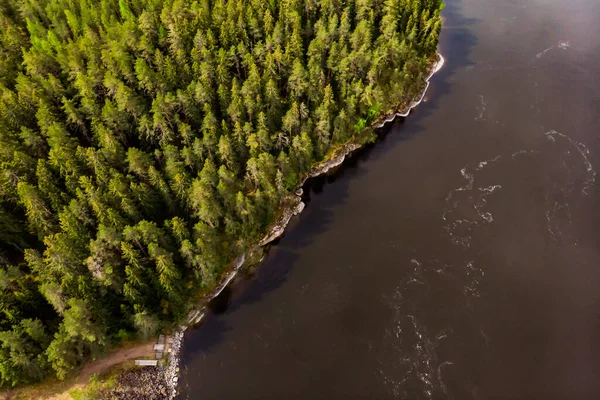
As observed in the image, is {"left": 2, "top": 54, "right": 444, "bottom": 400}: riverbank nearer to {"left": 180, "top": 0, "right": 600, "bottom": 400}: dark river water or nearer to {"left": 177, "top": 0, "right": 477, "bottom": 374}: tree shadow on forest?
{"left": 177, "top": 0, "right": 477, "bottom": 374}: tree shadow on forest

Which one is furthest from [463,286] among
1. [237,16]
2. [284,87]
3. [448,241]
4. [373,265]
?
[237,16]

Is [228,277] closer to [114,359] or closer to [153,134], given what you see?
[114,359]

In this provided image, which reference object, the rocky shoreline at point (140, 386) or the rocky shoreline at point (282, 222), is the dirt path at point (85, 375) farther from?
the rocky shoreline at point (282, 222)

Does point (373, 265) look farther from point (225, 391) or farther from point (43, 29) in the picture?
point (43, 29)

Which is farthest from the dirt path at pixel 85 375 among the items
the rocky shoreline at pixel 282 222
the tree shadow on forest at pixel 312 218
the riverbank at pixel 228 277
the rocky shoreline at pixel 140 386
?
the tree shadow on forest at pixel 312 218

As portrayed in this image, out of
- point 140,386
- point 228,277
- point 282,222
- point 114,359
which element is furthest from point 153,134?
point 140,386

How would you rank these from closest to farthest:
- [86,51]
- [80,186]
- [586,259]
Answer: [80,186], [586,259], [86,51]
